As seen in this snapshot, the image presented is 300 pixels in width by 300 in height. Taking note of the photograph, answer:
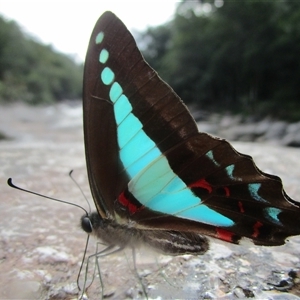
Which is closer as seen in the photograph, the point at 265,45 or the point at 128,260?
the point at 128,260

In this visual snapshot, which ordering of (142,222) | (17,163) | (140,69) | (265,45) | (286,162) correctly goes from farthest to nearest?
(265,45), (286,162), (17,163), (142,222), (140,69)

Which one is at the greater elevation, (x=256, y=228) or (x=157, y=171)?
(x=157, y=171)

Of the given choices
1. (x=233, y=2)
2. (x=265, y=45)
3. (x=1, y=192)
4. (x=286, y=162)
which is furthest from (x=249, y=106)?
(x=1, y=192)

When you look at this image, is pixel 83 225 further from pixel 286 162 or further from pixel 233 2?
pixel 233 2

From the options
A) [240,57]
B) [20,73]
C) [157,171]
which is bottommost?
[157,171]

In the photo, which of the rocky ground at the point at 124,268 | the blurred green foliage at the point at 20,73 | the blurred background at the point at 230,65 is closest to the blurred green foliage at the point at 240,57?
the blurred background at the point at 230,65

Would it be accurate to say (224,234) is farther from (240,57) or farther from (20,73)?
(20,73)

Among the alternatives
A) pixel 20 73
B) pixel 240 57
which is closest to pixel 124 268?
pixel 240 57

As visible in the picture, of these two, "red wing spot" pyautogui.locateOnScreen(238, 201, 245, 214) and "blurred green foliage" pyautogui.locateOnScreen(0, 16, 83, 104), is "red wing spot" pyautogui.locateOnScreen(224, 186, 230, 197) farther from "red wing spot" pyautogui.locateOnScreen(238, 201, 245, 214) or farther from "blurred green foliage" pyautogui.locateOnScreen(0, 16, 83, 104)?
"blurred green foliage" pyautogui.locateOnScreen(0, 16, 83, 104)
